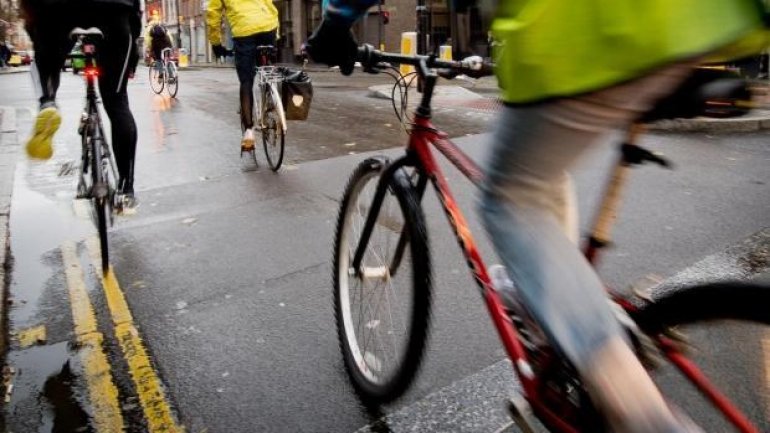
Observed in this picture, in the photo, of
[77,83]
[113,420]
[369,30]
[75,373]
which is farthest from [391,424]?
[369,30]

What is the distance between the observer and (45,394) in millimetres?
2551

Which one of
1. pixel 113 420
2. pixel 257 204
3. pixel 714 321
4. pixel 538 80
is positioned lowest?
pixel 113 420

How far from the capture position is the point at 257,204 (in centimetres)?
521

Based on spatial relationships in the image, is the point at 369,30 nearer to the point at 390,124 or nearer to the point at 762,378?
the point at 390,124

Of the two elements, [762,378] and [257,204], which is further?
[257,204]

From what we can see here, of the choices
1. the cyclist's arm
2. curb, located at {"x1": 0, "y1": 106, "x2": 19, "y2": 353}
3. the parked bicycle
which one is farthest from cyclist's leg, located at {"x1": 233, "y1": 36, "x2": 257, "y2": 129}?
the parked bicycle

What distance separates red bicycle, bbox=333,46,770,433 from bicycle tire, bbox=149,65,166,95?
14555 millimetres

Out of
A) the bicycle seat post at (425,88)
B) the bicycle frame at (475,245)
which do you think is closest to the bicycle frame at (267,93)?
the bicycle frame at (475,245)

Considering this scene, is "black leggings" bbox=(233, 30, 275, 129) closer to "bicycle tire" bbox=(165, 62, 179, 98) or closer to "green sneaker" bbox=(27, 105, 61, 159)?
"green sneaker" bbox=(27, 105, 61, 159)

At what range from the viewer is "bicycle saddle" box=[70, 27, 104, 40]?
11.7 ft

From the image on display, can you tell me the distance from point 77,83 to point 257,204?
16.6 m

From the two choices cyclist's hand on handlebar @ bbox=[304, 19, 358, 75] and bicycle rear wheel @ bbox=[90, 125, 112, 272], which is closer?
cyclist's hand on handlebar @ bbox=[304, 19, 358, 75]

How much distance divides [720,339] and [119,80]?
3608 mm

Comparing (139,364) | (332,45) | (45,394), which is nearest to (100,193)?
(139,364)
